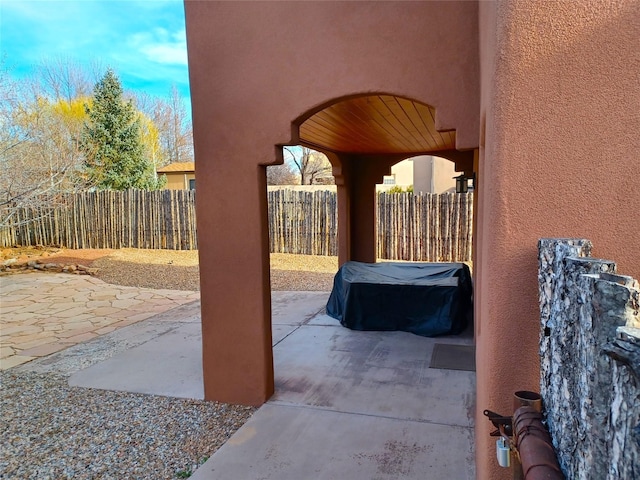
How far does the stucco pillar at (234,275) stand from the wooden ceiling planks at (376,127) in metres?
1.09

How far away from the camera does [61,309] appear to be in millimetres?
8281

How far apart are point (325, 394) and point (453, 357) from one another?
1.79 m

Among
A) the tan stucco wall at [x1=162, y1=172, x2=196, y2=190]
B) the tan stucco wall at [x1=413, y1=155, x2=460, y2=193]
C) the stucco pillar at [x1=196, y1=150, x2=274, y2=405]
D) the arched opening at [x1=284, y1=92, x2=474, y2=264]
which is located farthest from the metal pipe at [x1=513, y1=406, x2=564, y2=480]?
the tan stucco wall at [x1=162, y1=172, x2=196, y2=190]

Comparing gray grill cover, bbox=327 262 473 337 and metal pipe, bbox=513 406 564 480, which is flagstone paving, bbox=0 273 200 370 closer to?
gray grill cover, bbox=327 262 473 337

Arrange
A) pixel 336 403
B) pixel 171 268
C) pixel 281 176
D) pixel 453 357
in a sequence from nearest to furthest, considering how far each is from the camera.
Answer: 1. pixel 336 403
2. pixel 453 357
3. pixel 171 268
4. pixel 281 176

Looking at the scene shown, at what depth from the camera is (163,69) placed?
30.8m

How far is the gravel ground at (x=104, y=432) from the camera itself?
319cm

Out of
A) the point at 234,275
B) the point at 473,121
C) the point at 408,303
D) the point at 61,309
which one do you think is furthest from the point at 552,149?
the point at 61,309

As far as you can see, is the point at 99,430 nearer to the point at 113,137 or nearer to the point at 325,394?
the point at 325,394

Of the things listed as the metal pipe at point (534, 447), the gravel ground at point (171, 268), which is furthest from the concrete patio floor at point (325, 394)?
the gravel ground at point (171, 268)

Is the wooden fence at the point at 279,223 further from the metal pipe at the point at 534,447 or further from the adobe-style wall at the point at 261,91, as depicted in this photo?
the metal pipe at the point at 534,447

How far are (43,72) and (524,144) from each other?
2316 centimetres

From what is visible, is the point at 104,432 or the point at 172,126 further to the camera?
the point at 172,126

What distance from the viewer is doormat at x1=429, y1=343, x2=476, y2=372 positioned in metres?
4.86
